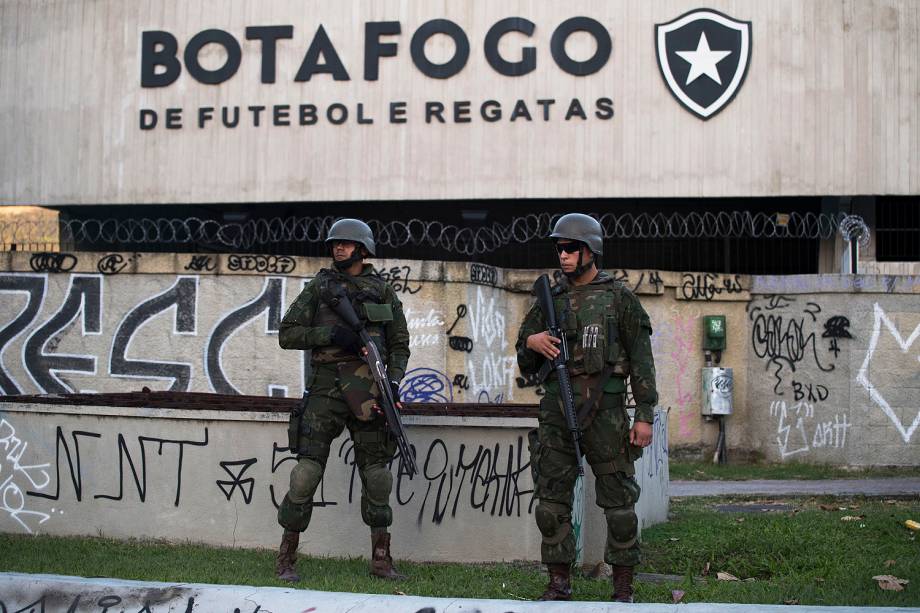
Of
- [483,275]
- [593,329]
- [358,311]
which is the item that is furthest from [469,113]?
[593,329]

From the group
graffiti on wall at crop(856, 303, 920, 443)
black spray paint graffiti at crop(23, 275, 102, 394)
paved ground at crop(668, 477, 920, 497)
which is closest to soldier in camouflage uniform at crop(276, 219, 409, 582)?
paved ground at crop(668, 477, 920, 497)

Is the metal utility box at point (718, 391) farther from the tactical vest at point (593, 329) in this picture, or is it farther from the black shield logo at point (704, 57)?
the tactical vest at point (593, 329)

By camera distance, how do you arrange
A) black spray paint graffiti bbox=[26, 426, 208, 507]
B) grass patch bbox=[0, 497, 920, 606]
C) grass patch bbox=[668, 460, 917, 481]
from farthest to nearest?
1. grass patch bbox=[668, 460, 917, 481]
2. black spray paint graffiti bbox=[26, 426, 208, 507]
3. grass patch bbox=[0, 497, 920, 606]

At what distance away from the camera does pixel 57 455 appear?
7.22 metres

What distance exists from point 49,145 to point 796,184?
12.1m

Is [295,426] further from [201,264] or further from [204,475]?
[201,264]

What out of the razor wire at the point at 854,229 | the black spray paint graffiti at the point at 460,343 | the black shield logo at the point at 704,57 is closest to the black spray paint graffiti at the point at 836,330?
the razor wire at the point at 854,229

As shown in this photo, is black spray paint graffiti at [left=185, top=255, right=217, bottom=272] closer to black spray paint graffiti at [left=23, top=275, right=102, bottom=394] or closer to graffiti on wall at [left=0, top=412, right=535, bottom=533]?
black spray paint graffiti at [left=23, top=275, right=102, bottom=394]

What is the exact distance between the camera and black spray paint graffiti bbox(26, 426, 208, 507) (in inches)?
276

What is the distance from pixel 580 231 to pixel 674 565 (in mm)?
2427

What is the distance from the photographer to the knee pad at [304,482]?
5848 mm

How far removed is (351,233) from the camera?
6.07 meters

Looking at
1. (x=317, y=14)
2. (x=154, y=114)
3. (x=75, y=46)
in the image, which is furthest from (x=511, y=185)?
(x=75, y=46)

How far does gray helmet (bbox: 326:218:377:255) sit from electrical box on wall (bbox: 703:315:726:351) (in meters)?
7.96
